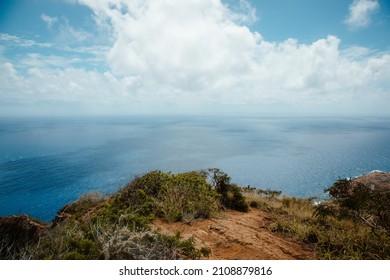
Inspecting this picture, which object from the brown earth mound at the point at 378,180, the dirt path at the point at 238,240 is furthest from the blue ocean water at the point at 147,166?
the dirt path at the point at 238,240

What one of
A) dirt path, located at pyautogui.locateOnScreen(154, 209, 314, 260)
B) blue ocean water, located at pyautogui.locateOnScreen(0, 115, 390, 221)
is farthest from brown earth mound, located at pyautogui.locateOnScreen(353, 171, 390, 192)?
blue ocean water, located at pyautogui.locateOnScreen(0, 115, 390, 221)

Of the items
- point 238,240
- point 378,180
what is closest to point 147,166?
point 378,180

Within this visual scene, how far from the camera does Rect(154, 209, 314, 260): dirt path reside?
13.4ft

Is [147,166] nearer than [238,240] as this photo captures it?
No

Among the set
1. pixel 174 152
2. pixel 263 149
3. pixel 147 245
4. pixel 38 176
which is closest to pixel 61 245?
pixel 147 245

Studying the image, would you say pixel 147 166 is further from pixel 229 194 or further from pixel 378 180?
pixel 229 194

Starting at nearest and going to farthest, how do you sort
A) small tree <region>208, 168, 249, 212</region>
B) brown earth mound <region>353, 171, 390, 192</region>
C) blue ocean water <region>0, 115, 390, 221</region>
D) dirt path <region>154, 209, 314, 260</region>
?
dirt path <region>154, 209, 314, 260</region>
small tree <region>208, 168, 249, 212</region>
brown earth mound <region>353, 171, 390, 192</region>
blue ocean water <region>0, 115, 390, 221</region>

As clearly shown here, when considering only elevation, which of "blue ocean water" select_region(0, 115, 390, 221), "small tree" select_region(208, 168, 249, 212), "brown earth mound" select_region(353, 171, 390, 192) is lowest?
"blue ocean water" select_region(0, 115, 390, 221)

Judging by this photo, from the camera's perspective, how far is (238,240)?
177 inches

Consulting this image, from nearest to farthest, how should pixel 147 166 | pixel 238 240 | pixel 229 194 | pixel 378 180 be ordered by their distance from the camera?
pixel 238 240
pixel 229 194
pixel 378 180
pixel 147 166

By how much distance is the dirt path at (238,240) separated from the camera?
407 centimetres

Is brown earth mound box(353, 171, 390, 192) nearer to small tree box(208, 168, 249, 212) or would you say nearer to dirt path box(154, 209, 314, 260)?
small tree box(208, 168, 249, 212)

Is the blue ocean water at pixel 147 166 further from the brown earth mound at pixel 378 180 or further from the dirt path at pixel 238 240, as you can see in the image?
the dirt path at pixel 238 240

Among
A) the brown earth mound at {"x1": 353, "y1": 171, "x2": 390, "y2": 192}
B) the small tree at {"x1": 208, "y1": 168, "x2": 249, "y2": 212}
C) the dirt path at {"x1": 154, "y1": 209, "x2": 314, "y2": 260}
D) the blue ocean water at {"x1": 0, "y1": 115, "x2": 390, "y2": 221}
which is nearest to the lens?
the dirt path at {"x1": 154, "y1": 209, "x2": 314, "y2": 260}
